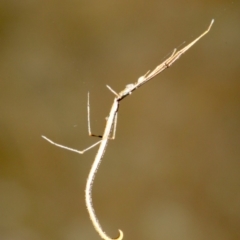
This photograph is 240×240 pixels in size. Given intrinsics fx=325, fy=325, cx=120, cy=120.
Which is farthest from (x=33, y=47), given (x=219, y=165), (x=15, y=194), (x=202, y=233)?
(x=202, y=233)

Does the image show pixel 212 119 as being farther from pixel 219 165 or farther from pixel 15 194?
pixel 15 194

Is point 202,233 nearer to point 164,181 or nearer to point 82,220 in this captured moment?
point 164,181

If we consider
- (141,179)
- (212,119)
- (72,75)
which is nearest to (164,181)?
(141,179)

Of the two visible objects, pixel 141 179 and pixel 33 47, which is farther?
pixel 141 179

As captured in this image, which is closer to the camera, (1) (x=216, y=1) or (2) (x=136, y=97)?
(1) (x=216, y=1)

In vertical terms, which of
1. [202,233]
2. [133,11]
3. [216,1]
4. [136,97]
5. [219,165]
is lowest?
[202,233]

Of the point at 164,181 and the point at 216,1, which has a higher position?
the point at 216,1
